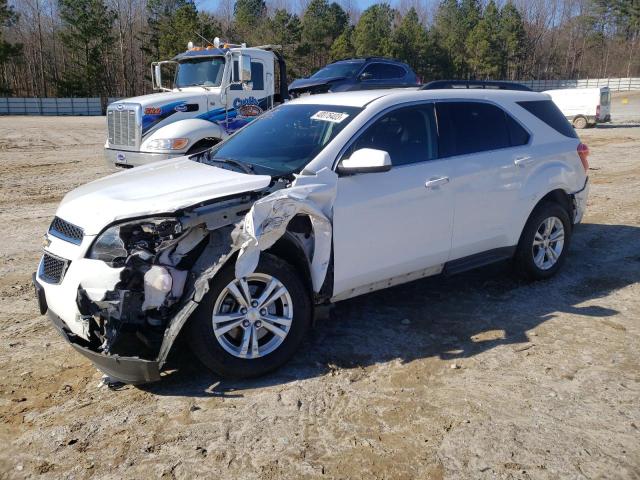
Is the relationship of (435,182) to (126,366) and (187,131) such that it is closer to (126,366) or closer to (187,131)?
(126,366)

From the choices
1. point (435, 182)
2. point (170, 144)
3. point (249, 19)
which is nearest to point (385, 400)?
point (435, 182)

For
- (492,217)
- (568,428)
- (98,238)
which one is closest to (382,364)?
(568,428)

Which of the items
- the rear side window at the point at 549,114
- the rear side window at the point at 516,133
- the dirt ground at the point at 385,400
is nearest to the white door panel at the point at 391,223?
the dirt ground at the point at 385,400

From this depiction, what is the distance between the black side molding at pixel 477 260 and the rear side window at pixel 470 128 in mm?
905

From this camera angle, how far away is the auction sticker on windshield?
14.9 feet

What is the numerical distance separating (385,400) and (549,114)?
3619 millimetres

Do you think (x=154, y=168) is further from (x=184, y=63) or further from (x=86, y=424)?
(x=184, y=63)

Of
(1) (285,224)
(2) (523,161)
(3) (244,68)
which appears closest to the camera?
(1) (285,224)

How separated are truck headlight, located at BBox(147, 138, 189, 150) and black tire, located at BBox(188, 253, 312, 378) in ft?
21.7

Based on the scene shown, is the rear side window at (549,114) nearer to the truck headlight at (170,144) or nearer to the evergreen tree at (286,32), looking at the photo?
the truck headlight at (170,144)

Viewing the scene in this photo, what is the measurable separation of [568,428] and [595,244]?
4.41 metres

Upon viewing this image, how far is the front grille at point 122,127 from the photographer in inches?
427

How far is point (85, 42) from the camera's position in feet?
174

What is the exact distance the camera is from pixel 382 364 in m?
4.18
